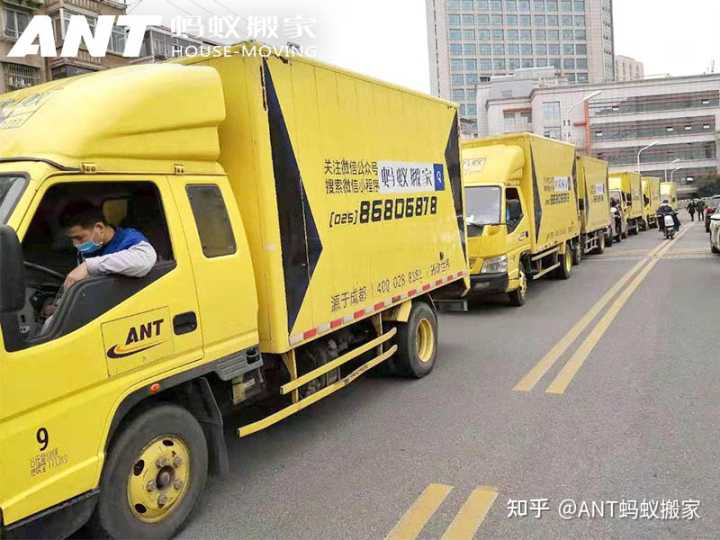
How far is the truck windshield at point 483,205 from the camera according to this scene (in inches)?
445

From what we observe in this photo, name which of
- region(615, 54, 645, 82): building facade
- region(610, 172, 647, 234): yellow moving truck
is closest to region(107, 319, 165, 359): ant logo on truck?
region(610, 172, 647, 234): yellow moving truck

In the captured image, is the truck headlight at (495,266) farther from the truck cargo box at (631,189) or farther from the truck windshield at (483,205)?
the truck cargo box at (631,189)

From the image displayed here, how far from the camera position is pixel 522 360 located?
7684mm

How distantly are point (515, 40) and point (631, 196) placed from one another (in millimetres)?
130520

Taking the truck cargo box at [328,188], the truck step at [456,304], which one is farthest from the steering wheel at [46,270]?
the truck step at [456,304]

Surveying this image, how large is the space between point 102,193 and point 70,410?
125cm

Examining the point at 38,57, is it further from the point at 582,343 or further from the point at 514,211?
the point at 582,343

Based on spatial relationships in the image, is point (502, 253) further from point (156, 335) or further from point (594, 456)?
point (156, 335)

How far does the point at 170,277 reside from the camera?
12.2ft

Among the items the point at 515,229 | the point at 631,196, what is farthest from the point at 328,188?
the point at 631,196

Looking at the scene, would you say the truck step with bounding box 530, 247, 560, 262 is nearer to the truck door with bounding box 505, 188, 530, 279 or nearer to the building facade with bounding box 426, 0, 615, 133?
the truck door with bounding box 505, 188, 530, 279

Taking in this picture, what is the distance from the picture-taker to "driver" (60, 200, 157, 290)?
11.2 feet

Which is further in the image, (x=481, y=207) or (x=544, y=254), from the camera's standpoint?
(x=544, y=254)
